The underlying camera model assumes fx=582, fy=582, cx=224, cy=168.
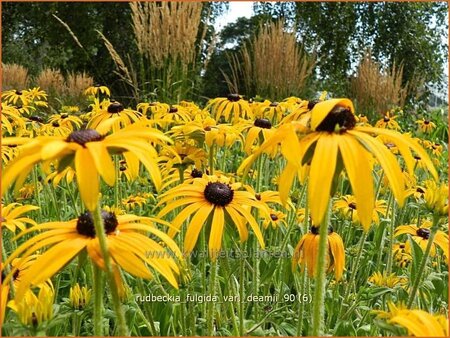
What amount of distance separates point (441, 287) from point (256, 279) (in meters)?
0.64

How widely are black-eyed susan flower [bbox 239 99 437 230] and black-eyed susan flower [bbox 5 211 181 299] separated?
261 millimetres

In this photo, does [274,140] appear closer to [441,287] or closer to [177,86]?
[441,287]

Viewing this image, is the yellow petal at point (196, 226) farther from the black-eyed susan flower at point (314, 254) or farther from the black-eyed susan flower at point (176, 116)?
the black-eyed susan flower at point (176, 116)

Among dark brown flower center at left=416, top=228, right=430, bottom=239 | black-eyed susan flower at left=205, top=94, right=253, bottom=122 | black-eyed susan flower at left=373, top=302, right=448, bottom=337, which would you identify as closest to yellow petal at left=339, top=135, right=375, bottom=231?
black-eyed susan flower at left=373, top=302, right=448, bottom=337

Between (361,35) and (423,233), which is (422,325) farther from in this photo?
(361,35)

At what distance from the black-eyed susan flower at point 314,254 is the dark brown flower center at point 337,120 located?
56 cm

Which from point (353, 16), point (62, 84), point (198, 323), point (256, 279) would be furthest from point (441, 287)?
point (353, 16)

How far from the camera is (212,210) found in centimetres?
135

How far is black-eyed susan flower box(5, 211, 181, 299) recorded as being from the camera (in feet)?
2.96

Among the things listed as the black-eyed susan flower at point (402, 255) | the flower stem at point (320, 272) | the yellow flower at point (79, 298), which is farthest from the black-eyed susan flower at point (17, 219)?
the black-eyed susan flower at point (402, 255)

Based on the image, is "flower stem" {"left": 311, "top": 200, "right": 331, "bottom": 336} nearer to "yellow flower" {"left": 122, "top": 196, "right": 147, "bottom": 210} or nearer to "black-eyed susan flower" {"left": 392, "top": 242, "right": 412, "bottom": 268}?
"black-eyed susan flower" {"left": 392, "top": 242, "right": 412, "bottom": 268}

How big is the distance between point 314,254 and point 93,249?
2.44 feet

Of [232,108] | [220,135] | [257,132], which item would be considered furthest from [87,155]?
[232,108]

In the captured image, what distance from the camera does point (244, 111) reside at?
2875mm
